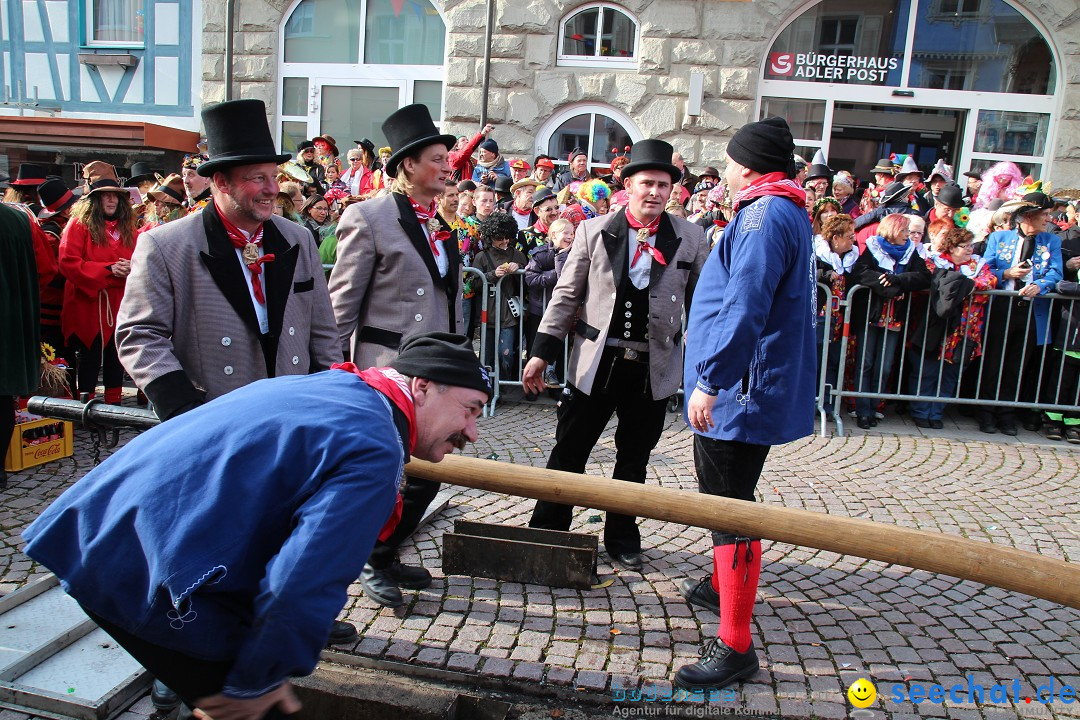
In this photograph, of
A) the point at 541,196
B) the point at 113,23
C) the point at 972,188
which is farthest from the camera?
the point at 113,23

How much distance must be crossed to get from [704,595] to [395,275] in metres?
2.14

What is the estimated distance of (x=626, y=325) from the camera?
4.25 m

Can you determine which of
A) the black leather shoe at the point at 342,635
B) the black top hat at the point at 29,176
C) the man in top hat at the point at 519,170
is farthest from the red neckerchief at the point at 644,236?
the man in top hat at the point at 519,170

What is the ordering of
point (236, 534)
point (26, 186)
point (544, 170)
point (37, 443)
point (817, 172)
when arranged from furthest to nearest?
1. point (544, 170)
2. point (817, 172)
3. point (26, 186)
4. point (37, 443)
5. point (236, 534)

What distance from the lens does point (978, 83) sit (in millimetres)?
14039

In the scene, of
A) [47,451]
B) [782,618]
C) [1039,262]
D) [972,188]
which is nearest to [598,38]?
[972,188]

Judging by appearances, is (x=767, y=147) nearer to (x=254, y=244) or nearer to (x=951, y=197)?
(x=254, y=244)

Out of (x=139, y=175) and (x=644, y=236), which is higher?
(x=139, y=175)

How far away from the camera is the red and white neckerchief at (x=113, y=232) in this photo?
6812 mm

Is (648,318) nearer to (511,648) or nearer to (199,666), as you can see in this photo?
(511,648)

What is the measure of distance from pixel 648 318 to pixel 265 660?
9.45ft

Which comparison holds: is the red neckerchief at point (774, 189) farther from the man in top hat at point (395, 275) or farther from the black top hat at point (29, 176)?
the black top hat at point (29, 176)

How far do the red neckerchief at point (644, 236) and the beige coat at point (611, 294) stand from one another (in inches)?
1.3

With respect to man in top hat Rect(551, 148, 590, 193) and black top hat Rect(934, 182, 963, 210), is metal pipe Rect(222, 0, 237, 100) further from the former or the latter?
black top hat Rect(934, 182, 963, 210)
